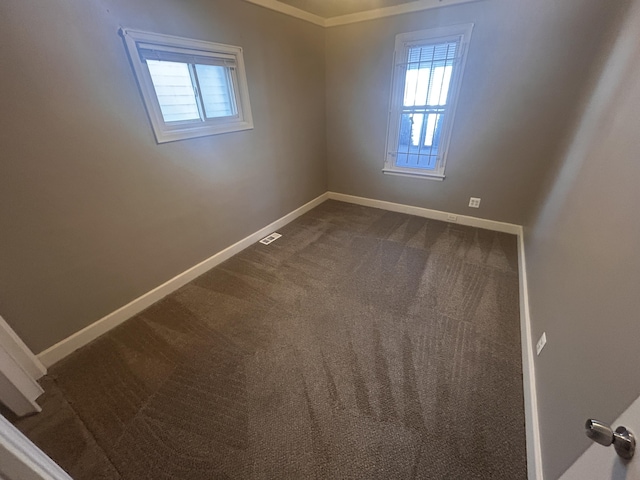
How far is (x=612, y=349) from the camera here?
0.78 metres

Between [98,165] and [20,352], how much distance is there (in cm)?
118

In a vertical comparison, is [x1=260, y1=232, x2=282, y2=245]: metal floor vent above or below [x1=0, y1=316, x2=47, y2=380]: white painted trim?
below

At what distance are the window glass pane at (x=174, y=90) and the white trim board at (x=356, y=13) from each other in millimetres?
933

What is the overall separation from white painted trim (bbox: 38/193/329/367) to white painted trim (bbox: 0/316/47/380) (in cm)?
5

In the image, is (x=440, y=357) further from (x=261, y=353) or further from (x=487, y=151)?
(x=487, y=151)

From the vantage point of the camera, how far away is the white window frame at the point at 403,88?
2.59 metres

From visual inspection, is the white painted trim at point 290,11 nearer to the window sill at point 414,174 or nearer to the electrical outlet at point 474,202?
the window sill at point 414,174

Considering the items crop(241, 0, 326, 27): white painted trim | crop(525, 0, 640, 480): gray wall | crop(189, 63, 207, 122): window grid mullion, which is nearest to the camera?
crop(525, 0, 640, 480): gray wall

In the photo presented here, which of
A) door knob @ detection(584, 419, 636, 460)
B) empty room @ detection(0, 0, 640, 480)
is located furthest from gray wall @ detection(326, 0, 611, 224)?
door knob @ detection(584, 419, 636, 460)

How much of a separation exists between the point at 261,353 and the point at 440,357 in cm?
114

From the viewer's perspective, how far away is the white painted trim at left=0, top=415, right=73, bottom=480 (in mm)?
440

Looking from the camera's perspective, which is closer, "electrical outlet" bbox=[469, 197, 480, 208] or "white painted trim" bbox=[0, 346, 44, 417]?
"white painted trim" bbox=[0, 346, 44, 417]

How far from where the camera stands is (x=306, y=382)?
59.5 inches

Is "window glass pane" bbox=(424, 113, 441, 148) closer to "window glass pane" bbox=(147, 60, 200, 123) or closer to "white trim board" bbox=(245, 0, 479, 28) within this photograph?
"white trim board" bbox=(245, 0, 479, 28)
